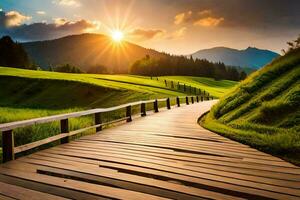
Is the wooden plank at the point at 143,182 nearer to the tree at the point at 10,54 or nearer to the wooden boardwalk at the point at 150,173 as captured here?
the wooden boardwalk at the point at 150,173

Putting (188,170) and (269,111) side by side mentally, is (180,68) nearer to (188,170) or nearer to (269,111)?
(269,111)

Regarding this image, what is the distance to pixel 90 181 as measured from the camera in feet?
18.2

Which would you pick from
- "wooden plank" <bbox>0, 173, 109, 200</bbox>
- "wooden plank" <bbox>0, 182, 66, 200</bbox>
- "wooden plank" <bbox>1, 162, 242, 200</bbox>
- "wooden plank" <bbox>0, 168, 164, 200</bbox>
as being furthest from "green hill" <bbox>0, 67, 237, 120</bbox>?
"wooden plank" <bbox>0, 182, 66, 200</bbox>

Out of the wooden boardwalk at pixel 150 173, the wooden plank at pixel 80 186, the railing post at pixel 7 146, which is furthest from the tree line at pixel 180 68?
the wooden plank at pixel 80 186

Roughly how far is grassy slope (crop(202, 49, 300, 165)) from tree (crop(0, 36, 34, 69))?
90938 mm

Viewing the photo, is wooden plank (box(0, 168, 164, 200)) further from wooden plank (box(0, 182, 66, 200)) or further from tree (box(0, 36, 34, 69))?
tree (box(0, 36, 34, 69))

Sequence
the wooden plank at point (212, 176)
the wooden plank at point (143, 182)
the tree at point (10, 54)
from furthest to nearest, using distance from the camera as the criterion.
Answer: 1. the tree at point (10, 54)
2. the wooden plank at point (212, 176)
3. the wooden plank at point (143, 182)

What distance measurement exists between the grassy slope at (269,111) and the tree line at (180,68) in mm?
120200

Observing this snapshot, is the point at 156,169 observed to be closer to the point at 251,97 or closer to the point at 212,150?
the point at 212,150

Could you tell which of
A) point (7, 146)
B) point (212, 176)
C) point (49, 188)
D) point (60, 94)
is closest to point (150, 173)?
point (212, 176)

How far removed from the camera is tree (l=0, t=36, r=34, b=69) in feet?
302

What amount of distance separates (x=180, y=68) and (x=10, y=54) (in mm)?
79666

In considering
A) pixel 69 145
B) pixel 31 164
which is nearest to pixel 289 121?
pixel 69 145

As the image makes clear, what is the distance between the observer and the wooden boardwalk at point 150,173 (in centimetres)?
493
